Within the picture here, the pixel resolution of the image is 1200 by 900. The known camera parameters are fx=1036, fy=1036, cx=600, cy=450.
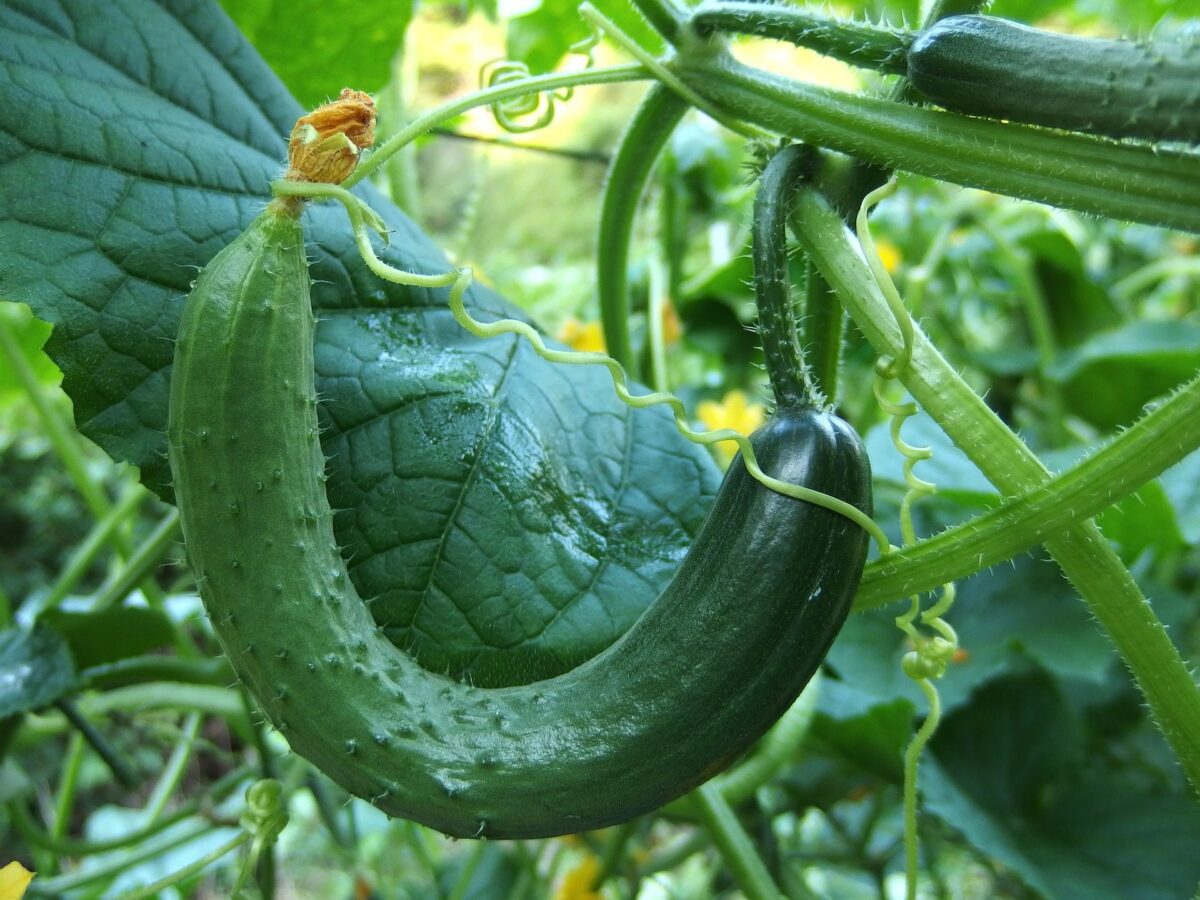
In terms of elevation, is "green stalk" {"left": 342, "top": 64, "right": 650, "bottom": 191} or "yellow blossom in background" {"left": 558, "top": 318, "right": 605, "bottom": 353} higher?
"green stalk" {"left": 342, "top": 64, "right": 650, "bottom": 191}

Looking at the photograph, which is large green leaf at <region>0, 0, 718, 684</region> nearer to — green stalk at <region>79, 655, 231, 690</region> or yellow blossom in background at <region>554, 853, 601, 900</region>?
green stalk at <region>79, 655, 231, 690</region>

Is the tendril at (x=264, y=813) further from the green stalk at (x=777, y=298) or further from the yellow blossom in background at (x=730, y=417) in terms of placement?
the yellow blossom in background at (x=730, y=417)

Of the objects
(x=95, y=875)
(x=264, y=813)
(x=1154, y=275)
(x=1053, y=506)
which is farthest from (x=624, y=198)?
(x=1154, y=275)

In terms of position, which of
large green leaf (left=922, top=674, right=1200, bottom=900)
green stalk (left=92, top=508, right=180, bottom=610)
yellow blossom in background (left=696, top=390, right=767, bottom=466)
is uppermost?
green stalk (left=92, top=508, right=180, bottom=610)

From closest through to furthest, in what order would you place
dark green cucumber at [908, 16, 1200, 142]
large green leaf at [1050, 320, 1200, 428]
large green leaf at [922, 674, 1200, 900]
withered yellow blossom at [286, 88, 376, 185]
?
dark green cucumber at [908, 16, 1200, 142], withered yellow blossom at [286, 88, 376, 185], large green leaf at [922, 674, 1200, 900], large green leaf at [1050, 320, 1200, 428]

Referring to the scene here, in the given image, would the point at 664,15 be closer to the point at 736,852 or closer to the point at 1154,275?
the point at 736,852

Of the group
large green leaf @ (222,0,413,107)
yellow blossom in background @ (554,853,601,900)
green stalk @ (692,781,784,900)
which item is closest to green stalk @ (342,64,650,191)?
→ large green leaf @ (222,0,413,107)

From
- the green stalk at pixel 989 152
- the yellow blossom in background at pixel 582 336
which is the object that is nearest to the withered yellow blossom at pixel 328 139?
the green stalk at pixel 989 152
